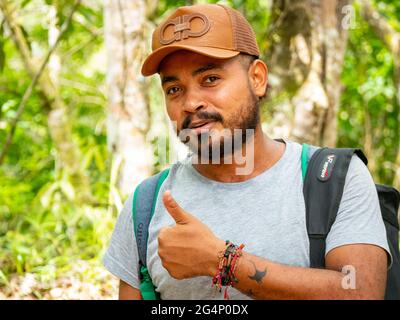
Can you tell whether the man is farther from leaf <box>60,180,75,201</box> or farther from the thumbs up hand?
leaf <box>60,180,75,201</box>

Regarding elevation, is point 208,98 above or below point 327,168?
above

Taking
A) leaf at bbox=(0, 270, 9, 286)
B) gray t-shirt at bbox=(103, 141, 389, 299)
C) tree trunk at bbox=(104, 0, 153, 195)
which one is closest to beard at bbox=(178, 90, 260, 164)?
gray t-shirt at bbox=(103, 141, 389, 299)

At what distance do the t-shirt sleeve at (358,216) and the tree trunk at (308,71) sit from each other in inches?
89.0

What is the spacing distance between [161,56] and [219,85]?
0.25m

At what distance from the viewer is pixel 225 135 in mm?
2162

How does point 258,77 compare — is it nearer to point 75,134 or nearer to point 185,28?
point 185,28

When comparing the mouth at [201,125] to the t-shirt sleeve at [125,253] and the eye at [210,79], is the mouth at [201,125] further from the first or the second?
the t-shirt sleeve at [125,253]

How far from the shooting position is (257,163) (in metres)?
2.24

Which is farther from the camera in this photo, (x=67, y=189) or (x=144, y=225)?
(x=67, y=189)

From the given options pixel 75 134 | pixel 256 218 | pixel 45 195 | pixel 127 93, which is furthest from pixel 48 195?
pixel 256 218

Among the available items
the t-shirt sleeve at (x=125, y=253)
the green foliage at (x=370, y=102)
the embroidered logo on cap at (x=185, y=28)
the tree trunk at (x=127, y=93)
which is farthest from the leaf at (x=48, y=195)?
the green foliage at (x=370, y=102)

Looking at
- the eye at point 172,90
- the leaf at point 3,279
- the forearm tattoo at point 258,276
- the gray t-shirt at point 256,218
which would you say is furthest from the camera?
the leaf at point 3,279

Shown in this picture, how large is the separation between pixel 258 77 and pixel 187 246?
808 millimetres

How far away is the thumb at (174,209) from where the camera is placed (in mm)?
1828
